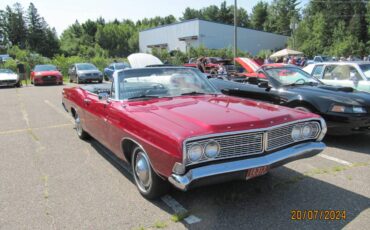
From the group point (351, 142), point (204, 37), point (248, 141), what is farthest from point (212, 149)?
point (204, 37)

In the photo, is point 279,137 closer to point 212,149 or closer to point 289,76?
point 212,149

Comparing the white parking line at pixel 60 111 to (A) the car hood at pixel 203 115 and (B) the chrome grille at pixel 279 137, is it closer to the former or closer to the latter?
(A) the car hood at pixel 203 115

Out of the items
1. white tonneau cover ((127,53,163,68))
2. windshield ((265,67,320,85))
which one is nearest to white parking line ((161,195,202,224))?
windshield ((265,67,320,85))

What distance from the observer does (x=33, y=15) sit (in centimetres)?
10162

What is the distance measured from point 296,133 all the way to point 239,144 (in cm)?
87

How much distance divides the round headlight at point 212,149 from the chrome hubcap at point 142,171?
2.78ft

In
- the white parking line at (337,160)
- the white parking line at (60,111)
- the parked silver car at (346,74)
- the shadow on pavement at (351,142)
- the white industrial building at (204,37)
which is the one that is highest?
the white industrial building at (204,37)

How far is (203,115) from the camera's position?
3572 millimetres

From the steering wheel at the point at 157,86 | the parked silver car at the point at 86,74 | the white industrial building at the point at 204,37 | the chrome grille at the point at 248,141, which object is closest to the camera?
the chrome grille at the point at 248,141

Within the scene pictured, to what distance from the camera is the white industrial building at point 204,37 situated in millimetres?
51438

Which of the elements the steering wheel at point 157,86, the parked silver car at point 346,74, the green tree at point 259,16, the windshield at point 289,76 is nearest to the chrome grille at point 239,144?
the steering wheel at point 157,86

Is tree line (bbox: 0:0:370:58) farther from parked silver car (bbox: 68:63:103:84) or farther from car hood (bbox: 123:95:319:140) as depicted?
car hood (bbox: 123:95:319:140)

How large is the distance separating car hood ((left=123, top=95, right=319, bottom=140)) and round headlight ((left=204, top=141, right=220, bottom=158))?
122mm

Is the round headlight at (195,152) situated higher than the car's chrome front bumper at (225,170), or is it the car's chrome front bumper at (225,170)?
the round headlight at (195,152)
